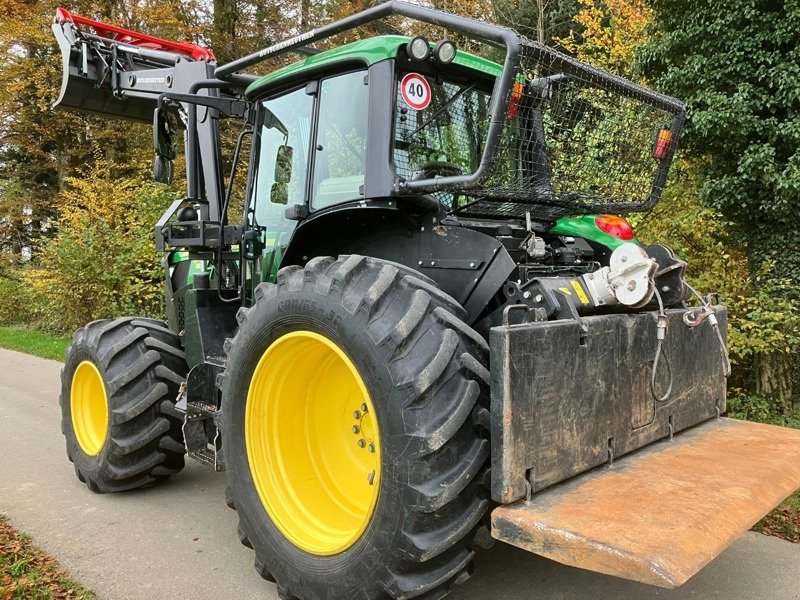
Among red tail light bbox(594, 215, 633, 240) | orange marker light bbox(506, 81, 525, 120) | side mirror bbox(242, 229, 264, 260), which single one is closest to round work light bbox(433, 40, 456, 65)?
orange marker light bbox(506, 81, 525, 120)

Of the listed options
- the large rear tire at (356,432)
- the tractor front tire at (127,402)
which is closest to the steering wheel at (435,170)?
the large rear tire at (356,432)

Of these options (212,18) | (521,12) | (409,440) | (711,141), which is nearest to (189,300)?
(409,440)

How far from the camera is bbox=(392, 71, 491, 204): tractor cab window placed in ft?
10.3

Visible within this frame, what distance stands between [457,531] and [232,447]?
1.26 metres

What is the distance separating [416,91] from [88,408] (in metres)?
3.27

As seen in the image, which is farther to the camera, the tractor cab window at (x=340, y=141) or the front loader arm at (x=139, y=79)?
the front loader arm at (x=139, y=79)

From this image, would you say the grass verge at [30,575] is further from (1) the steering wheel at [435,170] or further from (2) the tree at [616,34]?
(2) the tree at [616,34]

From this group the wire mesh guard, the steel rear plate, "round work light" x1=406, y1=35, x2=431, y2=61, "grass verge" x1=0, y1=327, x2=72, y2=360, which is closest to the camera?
the steel rear plate

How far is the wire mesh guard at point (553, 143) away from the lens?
310 cm

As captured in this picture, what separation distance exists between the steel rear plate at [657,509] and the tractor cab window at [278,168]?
2088 mm

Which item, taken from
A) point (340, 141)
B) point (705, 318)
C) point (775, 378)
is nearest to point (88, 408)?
point (340, 141)

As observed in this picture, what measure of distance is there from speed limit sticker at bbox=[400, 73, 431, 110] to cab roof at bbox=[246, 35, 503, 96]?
139mm

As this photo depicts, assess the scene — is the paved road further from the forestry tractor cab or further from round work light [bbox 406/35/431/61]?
round work light [bbox 406/35/431/61]

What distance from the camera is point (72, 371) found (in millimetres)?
4617
